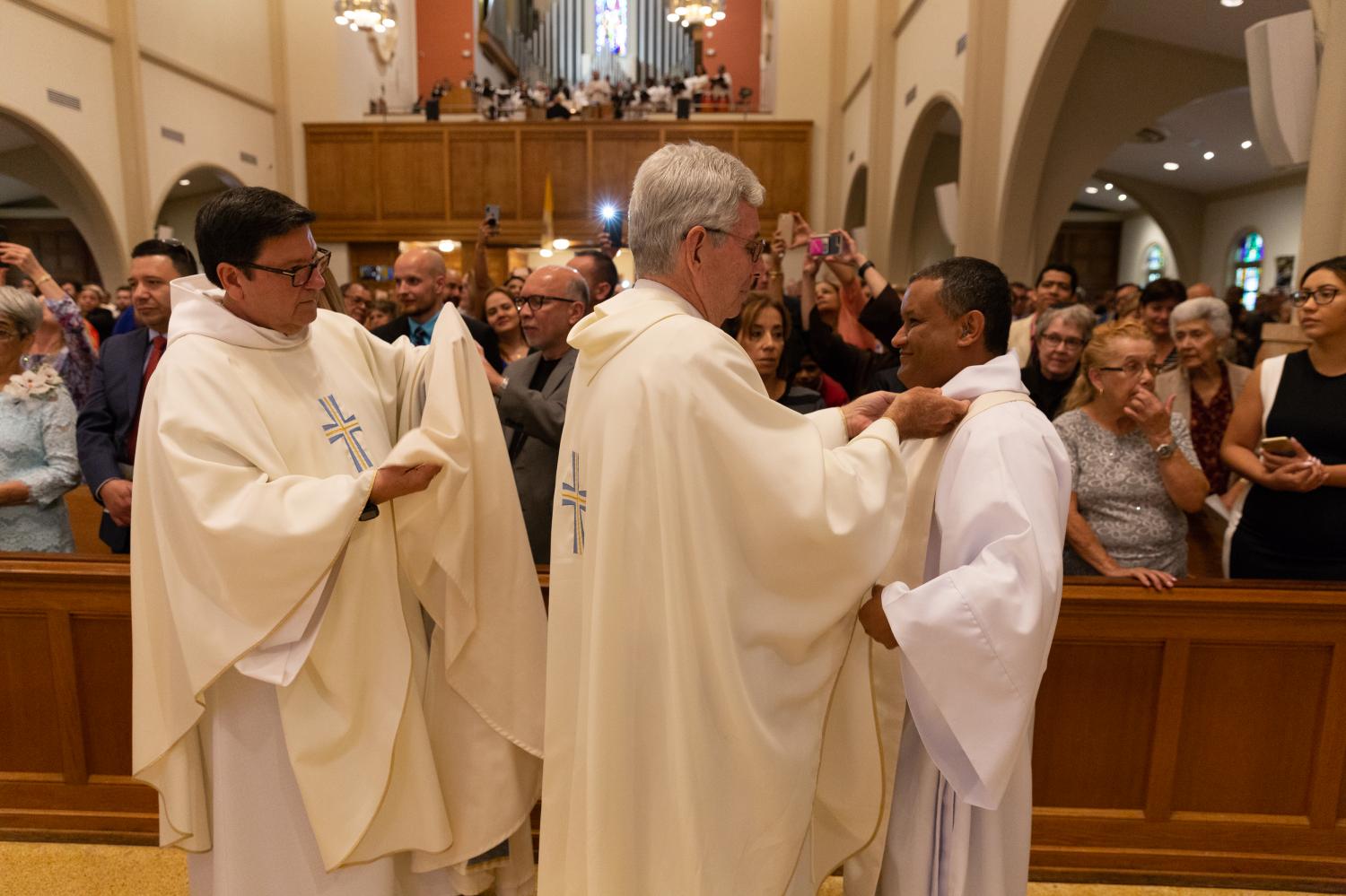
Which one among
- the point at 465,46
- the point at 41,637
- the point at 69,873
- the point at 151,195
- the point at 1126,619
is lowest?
the point at 69,873

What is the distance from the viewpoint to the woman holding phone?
275cm

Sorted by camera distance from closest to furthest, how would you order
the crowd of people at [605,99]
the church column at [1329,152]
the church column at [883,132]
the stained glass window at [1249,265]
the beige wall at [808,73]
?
the church column at [1329,152]
the church column at [883,132]
the beige wall at [808,73]
the crowd of people at [605,99]
the stained glass window at [1249,265]

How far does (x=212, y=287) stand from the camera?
2.18 m

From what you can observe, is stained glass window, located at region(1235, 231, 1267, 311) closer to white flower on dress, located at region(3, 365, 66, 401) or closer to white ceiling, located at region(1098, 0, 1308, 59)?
white ceiling, located at region(1098, 0, 1308, 59)

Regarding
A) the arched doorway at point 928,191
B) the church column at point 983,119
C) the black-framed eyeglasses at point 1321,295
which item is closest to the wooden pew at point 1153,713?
the black-framed eyeglasses at point 1321,295

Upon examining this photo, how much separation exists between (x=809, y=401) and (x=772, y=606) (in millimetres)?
1742

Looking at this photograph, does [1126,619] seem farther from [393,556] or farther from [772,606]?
[393,556]

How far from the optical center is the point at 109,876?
8.95ft

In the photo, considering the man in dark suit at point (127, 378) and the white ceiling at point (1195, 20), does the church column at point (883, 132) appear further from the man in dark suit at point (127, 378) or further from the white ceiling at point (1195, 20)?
the man in dark suit at point (127, 378)

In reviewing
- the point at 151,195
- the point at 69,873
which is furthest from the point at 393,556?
the point at 151,195

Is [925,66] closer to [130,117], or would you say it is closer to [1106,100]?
[1106,100]

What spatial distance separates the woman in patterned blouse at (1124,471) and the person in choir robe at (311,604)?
1.69 m

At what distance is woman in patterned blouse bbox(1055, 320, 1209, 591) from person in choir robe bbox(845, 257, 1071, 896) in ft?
3.03

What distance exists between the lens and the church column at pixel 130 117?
34.8 feet
